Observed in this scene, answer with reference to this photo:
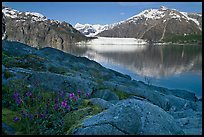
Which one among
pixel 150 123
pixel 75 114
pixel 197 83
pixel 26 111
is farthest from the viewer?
pixel 197 83

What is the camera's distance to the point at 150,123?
6.36m

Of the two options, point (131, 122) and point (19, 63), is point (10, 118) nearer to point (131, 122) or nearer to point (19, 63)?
point (131, 122)

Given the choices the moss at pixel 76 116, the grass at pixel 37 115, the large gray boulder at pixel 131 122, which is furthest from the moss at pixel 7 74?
the large gray boulder at pixel 131 122

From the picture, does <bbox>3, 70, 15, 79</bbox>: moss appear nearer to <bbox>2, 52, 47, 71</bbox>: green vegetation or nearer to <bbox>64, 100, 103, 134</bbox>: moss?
<bbox>2, 52, 47, 71</bbox>: green vegetation

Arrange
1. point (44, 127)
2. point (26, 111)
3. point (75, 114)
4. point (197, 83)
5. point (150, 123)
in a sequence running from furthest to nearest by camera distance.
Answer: point (197, 83) → point (75, 114) → point (26, 111) → point (44, 127) → point (150, 123)

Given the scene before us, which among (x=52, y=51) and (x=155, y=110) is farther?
(x=52, y=51)

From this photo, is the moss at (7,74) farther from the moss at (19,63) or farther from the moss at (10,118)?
the moss at (10,118)

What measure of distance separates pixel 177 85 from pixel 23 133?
147 feet

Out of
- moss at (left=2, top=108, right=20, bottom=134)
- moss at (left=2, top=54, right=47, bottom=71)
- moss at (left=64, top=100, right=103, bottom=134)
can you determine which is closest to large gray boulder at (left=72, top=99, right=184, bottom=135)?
moss at (left=64, top=100, right=103, bottom=134)

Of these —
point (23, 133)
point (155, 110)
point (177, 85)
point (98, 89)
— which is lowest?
point (177, 85)

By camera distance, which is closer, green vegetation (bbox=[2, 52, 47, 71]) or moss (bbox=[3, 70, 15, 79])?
moss (bbox=[3, 70, 15, 79])

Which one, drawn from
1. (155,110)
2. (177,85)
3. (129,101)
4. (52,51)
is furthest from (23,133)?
(177,85)

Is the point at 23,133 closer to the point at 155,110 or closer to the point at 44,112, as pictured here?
the point at 44,112

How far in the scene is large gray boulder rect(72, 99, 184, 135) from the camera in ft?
20.2
